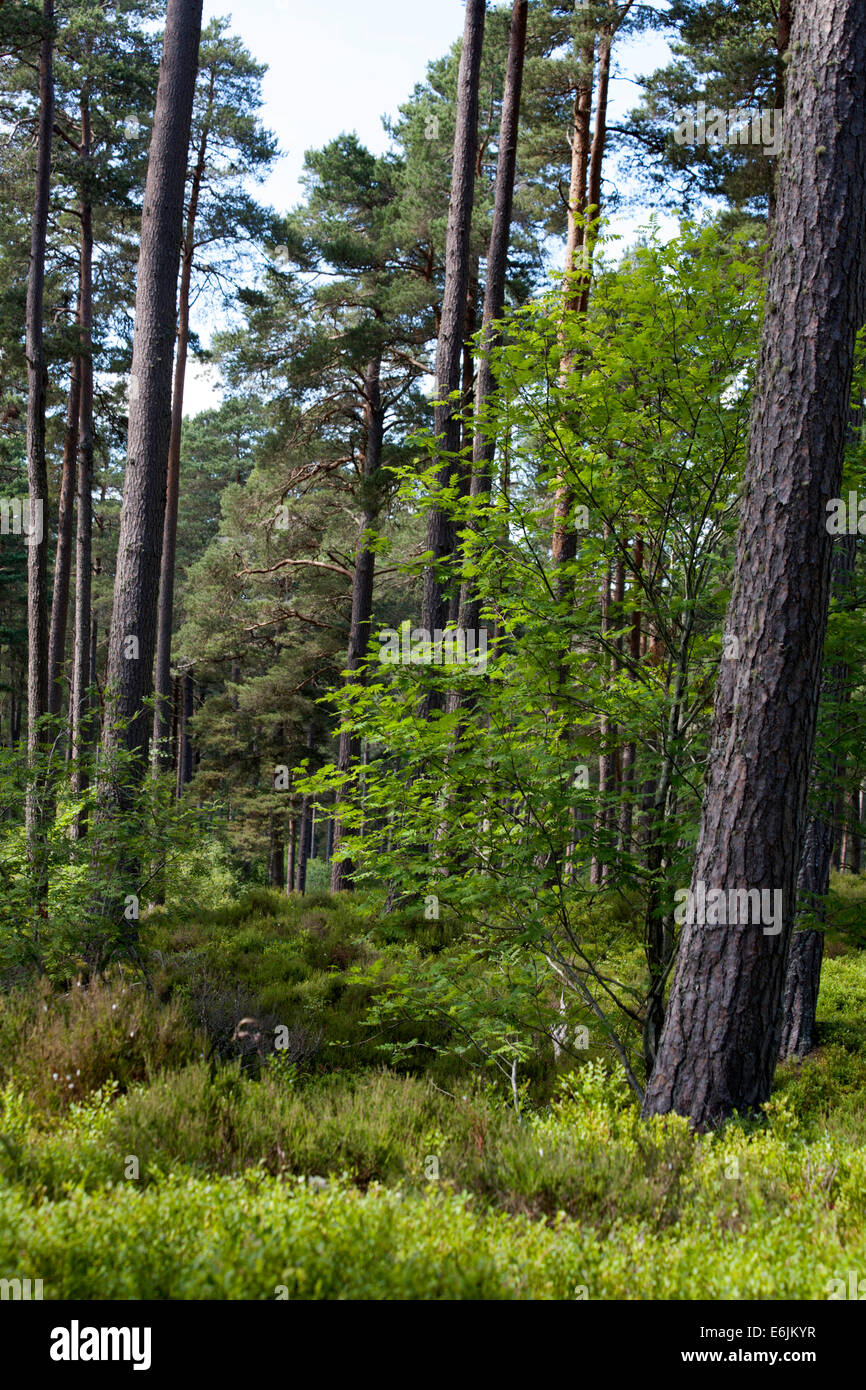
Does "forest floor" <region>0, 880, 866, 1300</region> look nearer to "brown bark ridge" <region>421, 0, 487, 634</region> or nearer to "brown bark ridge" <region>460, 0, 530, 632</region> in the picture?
"brown bark ridge" <region>421, 0, 487, 634</region>

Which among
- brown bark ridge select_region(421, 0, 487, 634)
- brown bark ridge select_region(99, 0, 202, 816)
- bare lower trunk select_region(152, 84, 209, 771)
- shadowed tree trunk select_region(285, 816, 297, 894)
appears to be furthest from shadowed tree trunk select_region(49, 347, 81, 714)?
shadowed tree trunk select_region(285, 816, 297, 894)

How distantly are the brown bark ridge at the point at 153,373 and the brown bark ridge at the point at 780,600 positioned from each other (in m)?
5.32

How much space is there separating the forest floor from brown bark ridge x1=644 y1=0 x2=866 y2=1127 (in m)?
0.38

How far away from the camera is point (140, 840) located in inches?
273

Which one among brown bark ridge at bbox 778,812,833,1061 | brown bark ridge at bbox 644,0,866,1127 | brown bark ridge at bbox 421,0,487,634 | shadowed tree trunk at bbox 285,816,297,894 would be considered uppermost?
brown bark ridge at bbox 421,0,487,634

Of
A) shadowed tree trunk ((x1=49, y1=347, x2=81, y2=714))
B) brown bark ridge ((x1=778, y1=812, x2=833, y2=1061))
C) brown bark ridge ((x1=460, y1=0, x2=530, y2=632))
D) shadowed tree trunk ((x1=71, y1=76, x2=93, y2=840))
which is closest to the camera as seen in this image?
brown bark ridge ((x1=778, y1=812, x2=833, y2=1061))

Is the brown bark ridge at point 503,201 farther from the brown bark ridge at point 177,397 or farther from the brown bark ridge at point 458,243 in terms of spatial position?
the brown bark ridge at point 177,397

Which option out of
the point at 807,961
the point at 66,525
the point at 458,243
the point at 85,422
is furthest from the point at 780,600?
the point at 85,422

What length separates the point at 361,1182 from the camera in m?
3.66

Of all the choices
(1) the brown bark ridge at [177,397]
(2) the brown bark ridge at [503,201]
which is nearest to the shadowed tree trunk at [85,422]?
(1) the brown bark ridge at [177,397]

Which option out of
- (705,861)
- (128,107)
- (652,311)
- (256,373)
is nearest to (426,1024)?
(705,861)

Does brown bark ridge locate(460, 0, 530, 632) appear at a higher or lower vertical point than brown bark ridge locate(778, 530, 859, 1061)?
higher

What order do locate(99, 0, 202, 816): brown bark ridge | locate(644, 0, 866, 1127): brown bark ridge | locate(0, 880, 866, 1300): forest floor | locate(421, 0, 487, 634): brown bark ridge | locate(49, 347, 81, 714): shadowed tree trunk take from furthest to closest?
1. locate(49, 347, 81, 714): shadowed tree trunk
2. locate(421, 0, 487, 634): brown bark ridge
3. locate(99, 0, 202, 816): brown bark ridge
4. locate(644, 0, 866, 1127): brown bark ridge
5. locate(0, 880, 866, 1300): forest floor

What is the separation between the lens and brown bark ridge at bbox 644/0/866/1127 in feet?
13.4
